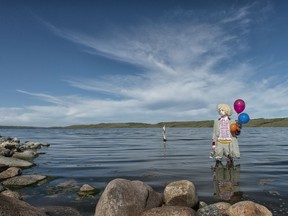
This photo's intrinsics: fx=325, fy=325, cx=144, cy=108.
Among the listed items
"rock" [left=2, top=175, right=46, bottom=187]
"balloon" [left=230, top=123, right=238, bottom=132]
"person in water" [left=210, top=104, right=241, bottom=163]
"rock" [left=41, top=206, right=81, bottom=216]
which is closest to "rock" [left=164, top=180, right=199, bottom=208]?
"rock" [left=41, top=206, right=81, bottom=216]

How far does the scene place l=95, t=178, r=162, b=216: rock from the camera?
25.8 ft

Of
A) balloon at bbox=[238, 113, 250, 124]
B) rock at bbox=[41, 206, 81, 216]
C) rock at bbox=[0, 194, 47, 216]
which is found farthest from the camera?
balloon at bbox=[238, 113, 250, 124]

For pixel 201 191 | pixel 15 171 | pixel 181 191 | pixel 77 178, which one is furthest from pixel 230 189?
pixel 15 171

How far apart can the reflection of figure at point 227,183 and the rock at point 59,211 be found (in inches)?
179

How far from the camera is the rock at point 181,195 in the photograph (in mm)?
8938

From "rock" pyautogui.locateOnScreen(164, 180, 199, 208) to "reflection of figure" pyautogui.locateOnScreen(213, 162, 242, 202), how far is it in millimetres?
1599

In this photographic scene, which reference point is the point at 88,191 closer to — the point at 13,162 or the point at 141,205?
the point at 141,205

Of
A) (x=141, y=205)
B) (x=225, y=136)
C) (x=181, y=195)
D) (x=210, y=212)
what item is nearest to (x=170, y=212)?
(x=141, y=205)

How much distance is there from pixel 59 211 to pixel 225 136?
8.26 meters

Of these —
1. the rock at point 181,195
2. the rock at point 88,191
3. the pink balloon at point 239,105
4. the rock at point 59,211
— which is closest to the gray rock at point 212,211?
the rock at point 181,195

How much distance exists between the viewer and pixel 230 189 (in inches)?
448

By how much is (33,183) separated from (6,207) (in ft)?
21.8

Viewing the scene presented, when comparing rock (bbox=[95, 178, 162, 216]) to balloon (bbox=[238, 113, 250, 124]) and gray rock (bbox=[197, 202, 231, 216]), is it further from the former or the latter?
balloon (bbox=[238, 113, 250, 124])

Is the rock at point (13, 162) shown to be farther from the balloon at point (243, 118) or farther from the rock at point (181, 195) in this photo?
the balloon at point (243, 118)
